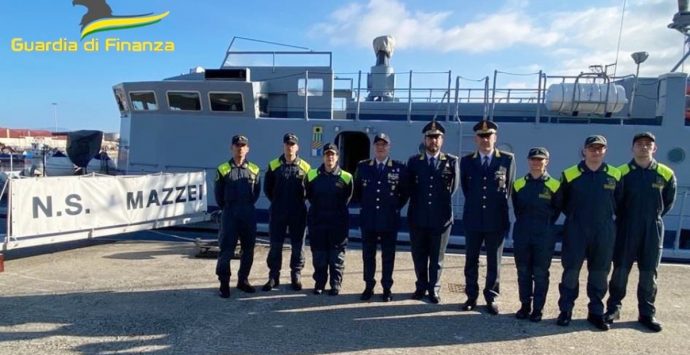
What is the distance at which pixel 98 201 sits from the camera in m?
6.94

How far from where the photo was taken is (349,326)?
411cm

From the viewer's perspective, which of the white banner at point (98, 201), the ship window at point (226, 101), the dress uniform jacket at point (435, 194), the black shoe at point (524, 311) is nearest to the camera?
the black shoe at point (524, 311)

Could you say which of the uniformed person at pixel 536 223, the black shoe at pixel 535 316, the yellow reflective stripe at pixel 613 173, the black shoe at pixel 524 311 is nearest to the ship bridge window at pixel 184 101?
the uniformed person at pixel 536 223

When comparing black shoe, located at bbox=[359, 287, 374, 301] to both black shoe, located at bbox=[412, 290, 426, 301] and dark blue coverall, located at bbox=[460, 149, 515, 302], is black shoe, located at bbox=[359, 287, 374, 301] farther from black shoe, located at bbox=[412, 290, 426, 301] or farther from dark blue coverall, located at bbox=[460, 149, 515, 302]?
dark blue coverall, located at bbox=[460, 149, 515, 302]

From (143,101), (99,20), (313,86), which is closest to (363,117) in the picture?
(313,86)

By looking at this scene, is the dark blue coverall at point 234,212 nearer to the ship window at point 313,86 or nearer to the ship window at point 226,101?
the ship window at point 226,101

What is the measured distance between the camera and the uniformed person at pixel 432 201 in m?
4.62

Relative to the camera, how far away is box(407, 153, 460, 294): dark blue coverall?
4617mm

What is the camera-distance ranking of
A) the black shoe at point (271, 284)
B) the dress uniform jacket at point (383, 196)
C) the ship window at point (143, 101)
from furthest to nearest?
the ship window at point (143, 101) < the black shoe at point (271, 284) < the dress uniform jacket at point (383, 196)

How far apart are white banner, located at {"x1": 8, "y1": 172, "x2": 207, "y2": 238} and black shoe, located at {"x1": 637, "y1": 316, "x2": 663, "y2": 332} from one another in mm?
7103

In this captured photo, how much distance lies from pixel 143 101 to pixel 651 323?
10.2 meters

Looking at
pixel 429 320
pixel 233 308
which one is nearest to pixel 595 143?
pixel 429 320

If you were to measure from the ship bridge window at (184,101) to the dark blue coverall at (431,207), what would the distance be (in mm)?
6691

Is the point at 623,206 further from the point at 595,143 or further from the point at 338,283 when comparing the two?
the point at 338,283
